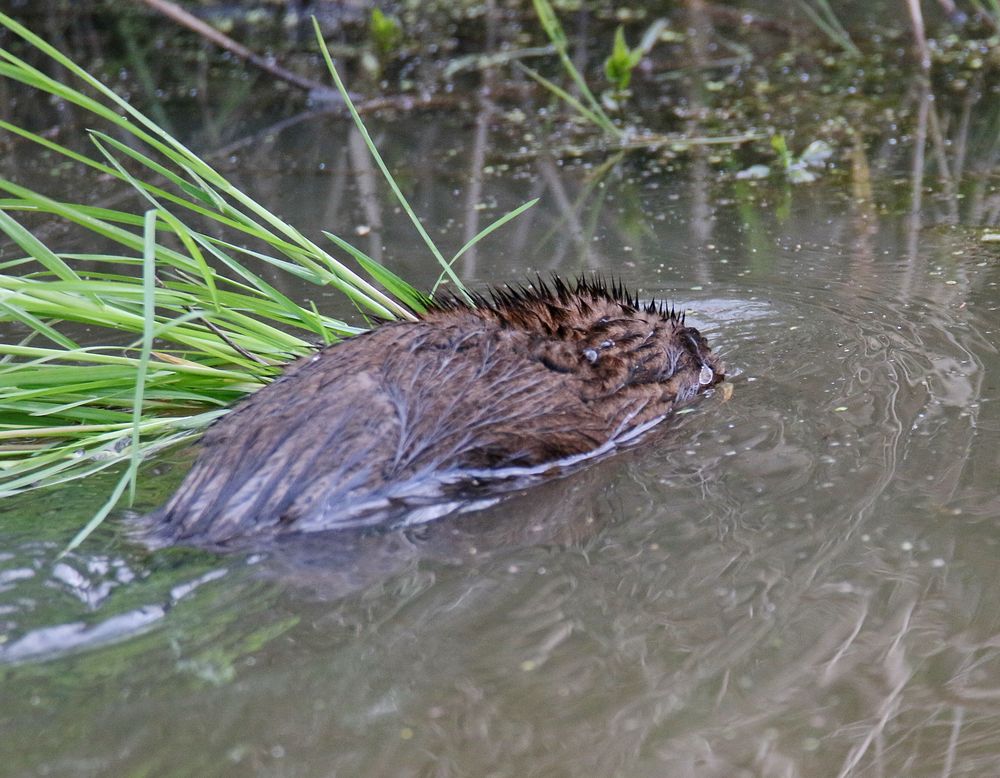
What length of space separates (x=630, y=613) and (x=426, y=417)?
2.39ft

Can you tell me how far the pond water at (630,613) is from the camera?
6.70ft

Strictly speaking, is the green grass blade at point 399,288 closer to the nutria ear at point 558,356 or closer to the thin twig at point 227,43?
the nutria ear at point 558,356

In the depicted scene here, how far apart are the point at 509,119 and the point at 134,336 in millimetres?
3159

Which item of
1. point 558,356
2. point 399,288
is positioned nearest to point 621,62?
point 399,288

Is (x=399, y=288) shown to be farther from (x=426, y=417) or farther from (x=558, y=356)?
(x=426, y=417)

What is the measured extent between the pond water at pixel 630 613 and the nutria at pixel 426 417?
0.09m

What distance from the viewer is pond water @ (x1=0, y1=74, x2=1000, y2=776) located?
6.70 ft

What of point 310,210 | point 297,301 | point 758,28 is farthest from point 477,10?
point 297,301

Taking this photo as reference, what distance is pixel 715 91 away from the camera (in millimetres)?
6602

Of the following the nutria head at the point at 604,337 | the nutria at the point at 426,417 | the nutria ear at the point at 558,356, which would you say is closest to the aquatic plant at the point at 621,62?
the nutria head at the point at 604,337

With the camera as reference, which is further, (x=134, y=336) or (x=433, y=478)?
(x=134, y=336)

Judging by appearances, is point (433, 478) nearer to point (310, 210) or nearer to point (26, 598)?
point (26, 598)

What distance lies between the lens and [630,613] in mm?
2395

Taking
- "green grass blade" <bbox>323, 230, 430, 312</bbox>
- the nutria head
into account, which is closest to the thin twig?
"green grass blade" <bbox>323, 230, 430, 312</bbox>
